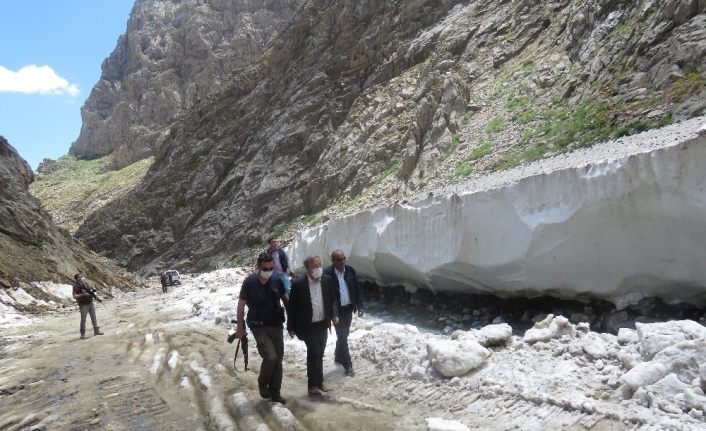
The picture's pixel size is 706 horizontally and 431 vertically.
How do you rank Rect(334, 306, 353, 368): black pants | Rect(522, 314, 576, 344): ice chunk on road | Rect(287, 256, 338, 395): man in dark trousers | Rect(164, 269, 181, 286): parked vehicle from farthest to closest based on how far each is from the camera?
Rect(164, 269, 181, 286): parked vehicle
Rect(334, 306, 353, 368): black pants
Rect(287, 256, 338, 395): man in dark trousers
Rect(522, 314, 576, 344): ice chunk on road

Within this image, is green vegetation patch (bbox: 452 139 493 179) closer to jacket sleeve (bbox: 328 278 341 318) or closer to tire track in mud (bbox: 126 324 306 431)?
tire track in mud (bbox: 126 324 306 431)

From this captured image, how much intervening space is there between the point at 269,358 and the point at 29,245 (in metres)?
21.7

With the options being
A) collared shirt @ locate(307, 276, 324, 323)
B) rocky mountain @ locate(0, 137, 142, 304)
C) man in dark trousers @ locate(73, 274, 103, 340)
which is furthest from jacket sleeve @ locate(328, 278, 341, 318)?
rocky mountain @ locate(0, 137, 142, 304)

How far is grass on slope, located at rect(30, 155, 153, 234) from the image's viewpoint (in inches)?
2282

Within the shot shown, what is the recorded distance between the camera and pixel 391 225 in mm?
9438

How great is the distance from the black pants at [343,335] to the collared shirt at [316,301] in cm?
48

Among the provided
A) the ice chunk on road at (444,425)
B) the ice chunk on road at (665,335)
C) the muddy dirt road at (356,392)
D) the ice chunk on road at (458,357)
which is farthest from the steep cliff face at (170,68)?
the ice chunk on road at (665,335)

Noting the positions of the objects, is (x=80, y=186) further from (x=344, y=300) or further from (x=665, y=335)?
(x=665, y=335)

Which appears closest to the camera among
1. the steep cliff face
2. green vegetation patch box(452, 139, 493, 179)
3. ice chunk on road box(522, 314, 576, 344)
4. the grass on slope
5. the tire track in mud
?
the tire track in mud

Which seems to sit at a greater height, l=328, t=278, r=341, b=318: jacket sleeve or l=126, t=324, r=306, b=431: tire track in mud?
l=328, t=278, r=341, b=318: jacket sleeve

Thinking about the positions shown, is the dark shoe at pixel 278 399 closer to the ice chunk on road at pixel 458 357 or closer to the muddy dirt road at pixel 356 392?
the muddy dirt road at pixel 356 392

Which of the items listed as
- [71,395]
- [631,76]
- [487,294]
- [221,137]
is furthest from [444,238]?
[221,137]

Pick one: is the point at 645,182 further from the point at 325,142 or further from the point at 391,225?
the point at 325,142

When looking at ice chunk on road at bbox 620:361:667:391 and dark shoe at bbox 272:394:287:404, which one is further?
dark shoe at bbox 272:394:287:404
